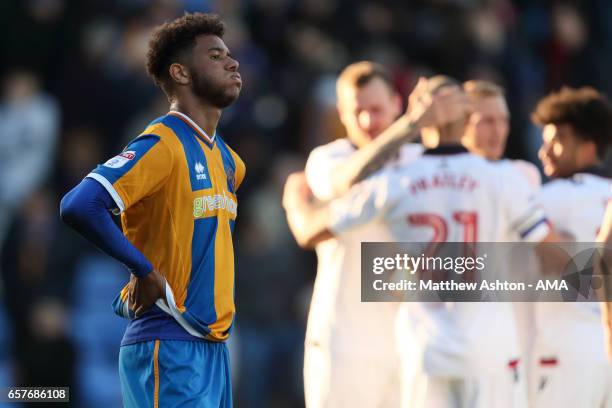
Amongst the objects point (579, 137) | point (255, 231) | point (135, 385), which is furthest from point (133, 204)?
point (255, 231)

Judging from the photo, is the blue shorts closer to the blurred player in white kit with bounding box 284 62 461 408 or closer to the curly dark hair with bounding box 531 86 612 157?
the blurred player in white kit with bounding box 284 62 461 408

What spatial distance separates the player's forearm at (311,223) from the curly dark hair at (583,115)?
5.51ft

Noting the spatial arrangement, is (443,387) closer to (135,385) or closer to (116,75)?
(135,385)

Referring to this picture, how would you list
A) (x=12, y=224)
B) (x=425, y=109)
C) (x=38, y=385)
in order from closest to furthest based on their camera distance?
1. (x=425, y=109)
2. (x=38, y=385)
3. (x=12, y=224)

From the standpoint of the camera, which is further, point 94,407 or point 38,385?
point 94,407

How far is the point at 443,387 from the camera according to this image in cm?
722

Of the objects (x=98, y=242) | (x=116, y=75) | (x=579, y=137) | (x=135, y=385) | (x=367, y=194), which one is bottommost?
(x=135, y=385)

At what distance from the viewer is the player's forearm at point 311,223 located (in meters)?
7.54

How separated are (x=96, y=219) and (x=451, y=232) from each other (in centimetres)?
240

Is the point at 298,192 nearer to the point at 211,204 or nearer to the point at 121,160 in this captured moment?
A: the point at 211,204

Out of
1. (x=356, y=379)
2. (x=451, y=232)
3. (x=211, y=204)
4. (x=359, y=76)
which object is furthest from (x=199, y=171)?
(x=359, y=76)

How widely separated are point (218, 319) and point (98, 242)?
2.29ft

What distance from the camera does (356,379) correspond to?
7.68 metres

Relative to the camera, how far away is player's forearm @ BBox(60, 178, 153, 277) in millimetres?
5445
